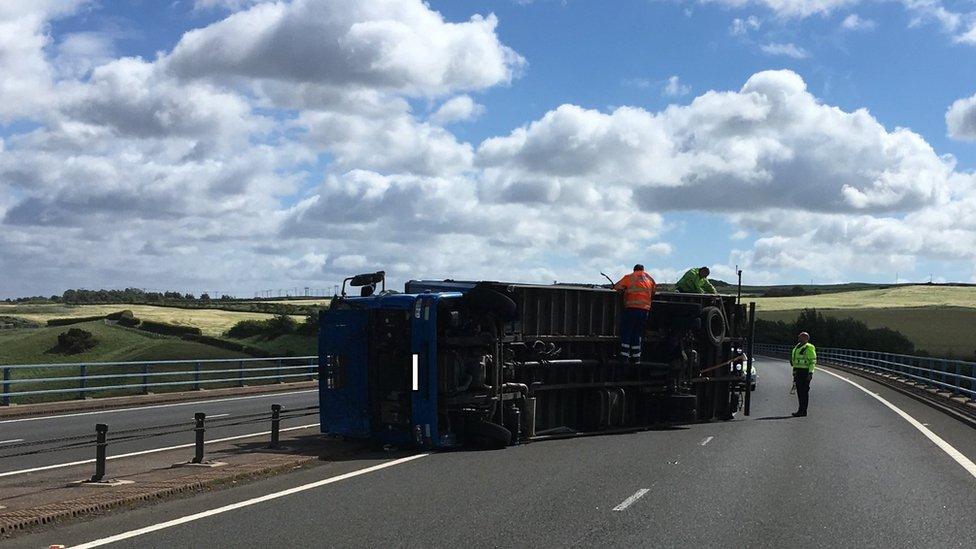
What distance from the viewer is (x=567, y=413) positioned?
60.1ft

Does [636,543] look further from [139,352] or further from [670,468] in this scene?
[139,352]

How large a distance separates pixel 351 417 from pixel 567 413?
4.21 metres

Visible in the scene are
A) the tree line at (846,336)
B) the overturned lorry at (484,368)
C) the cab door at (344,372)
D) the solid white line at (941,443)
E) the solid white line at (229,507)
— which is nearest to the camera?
the solid white line at (229,507)

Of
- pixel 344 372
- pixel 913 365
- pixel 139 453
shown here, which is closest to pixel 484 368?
pixel 344 372

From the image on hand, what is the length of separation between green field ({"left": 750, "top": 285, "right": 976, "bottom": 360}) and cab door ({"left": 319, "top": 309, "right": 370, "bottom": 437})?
59.1 metres

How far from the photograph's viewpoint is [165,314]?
91.2 meters

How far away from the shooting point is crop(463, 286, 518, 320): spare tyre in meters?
15.6

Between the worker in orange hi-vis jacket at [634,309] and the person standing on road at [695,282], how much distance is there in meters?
2.32

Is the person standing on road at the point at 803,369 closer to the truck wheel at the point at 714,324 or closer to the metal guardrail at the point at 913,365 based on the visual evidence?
the truck wheel at the point at 714,324

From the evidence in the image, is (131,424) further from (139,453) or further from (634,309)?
(634,309)

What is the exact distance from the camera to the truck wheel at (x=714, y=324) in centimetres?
2080

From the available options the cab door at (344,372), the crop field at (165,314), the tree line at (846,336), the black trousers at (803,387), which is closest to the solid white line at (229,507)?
the cab door at (344,372)

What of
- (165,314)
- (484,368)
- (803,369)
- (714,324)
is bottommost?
(803,369)

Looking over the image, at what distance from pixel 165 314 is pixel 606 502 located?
85.7 meters
